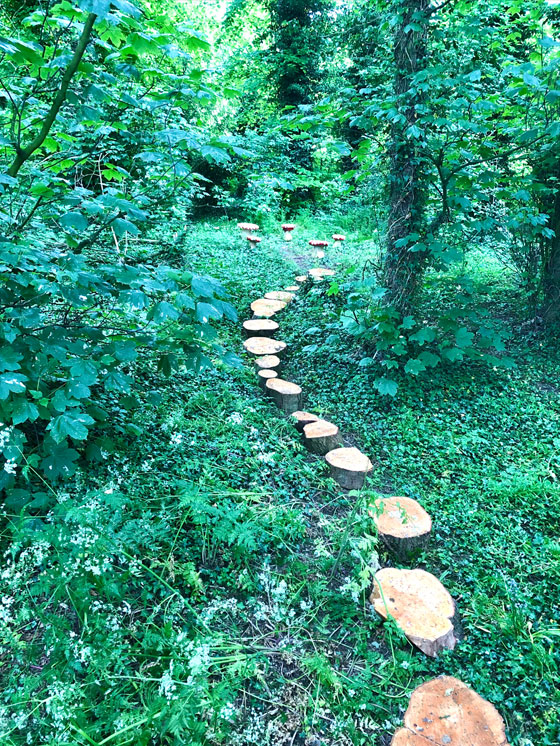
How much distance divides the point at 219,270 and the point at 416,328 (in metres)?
3.69

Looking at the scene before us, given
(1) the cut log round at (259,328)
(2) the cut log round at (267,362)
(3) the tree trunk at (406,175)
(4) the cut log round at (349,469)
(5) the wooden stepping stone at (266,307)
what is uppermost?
(3) the tree trunk at (406,175)

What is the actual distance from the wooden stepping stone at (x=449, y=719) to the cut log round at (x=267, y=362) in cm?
318

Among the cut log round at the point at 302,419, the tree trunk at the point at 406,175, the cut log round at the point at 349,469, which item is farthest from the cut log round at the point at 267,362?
the cut log round at the point at 349,469

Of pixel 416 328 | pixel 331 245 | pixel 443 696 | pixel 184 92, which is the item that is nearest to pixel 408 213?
pixel 416 328

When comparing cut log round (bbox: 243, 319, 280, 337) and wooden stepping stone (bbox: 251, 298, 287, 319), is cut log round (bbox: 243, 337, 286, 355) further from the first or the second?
wooden stepping stone (bbox: 251, 298, 287, 319)

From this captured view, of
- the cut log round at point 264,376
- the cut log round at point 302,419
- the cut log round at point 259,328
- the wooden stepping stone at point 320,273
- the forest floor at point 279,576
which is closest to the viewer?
the forest floor at point 279,576

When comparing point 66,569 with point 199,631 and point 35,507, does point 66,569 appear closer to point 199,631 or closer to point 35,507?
point 35,507

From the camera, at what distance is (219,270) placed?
7250 mm

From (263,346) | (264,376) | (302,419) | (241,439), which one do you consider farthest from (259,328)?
(241,439)

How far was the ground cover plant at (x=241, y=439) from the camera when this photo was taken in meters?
1.90

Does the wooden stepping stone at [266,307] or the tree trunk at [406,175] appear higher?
the tree trunk at [406,175]

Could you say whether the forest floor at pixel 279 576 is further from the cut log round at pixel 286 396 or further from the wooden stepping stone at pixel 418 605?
the cut log round at pixel 286 396

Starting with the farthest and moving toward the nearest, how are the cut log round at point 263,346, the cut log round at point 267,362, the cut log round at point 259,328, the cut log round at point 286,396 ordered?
the cut log round at point 259,328, the cut log round at point 263,346, the cut log round at point 267,362, the cut log round at point 286,396

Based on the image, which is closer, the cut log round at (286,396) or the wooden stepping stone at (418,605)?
Result: the wooden stepping stone at (418,605)
